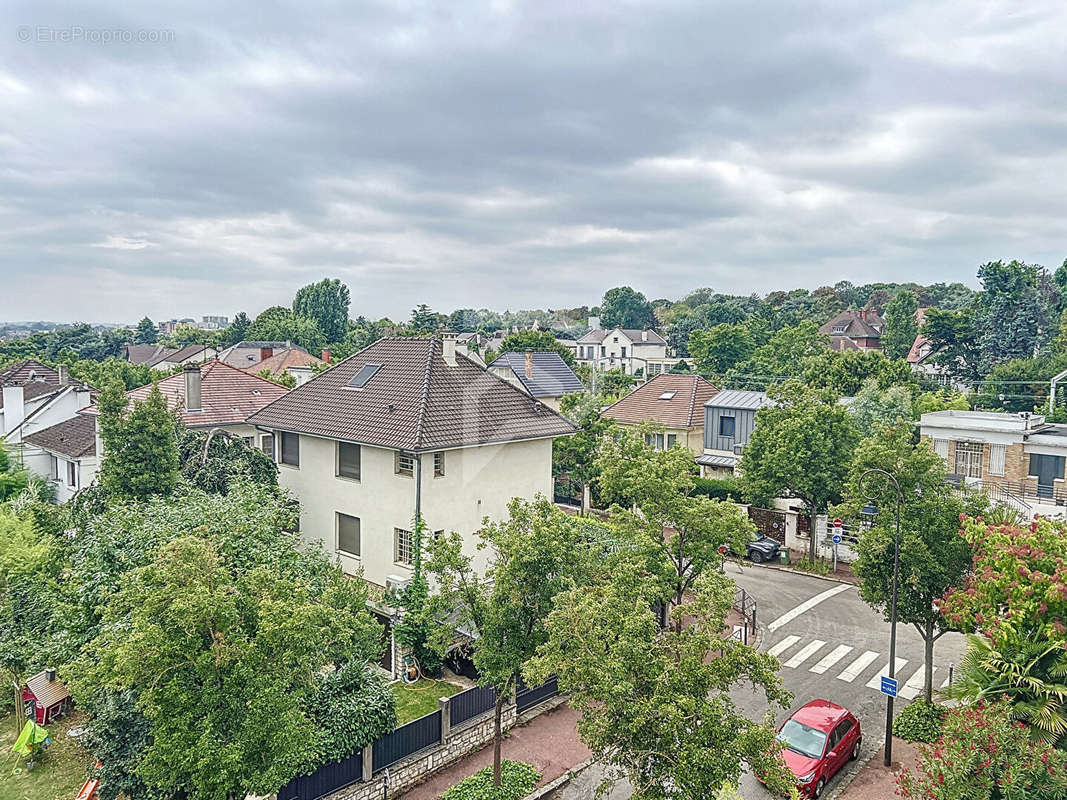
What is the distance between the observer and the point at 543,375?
5172cm

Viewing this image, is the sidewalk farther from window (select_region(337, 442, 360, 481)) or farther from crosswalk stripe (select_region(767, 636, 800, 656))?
window (select_region(337, 442, 360, 481))

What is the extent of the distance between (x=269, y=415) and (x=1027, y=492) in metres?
33.3

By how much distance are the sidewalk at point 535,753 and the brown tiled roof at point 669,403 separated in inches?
1102

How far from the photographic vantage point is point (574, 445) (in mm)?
35688

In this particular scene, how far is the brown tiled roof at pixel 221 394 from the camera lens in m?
29.2

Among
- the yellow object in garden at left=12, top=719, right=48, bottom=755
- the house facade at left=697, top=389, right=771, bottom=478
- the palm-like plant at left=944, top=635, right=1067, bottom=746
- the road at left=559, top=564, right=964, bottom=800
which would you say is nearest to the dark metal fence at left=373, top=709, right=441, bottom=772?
the road at left=559, top=564, right=964, bottom=800

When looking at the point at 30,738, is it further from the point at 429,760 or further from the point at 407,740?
the point at 429,760

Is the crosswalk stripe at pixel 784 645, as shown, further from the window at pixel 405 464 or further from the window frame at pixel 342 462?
the window frame at pixel 342 462

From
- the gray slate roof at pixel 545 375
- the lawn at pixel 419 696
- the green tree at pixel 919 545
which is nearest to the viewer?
the lawn at pixel 419 696

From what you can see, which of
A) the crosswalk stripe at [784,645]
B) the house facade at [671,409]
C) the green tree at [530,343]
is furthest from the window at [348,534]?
the green tree at [530,343]

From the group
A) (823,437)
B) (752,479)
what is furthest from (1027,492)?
(752,479)

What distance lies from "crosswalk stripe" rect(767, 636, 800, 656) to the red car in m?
5.11

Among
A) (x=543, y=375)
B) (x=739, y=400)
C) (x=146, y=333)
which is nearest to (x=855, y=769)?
(x=739, y=400)

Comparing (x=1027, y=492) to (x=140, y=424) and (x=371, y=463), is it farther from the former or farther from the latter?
(x=140, y=424)
